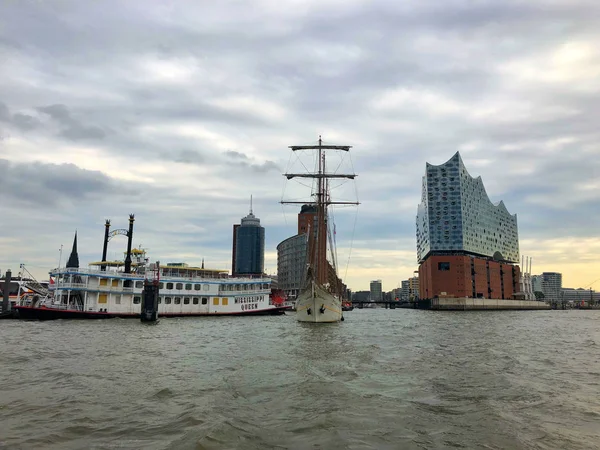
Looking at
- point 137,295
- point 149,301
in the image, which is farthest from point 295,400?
point 137,295

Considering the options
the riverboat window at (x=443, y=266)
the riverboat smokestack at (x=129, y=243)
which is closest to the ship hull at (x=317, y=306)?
the riverboat smokestack at (x=129, y=243)

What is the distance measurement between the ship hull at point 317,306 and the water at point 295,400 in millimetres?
28486

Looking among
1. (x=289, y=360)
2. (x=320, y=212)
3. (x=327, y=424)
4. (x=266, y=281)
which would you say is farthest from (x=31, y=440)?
(x=266, y=281)

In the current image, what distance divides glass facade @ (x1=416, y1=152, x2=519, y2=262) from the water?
14522 cm

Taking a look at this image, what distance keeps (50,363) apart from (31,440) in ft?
41.5

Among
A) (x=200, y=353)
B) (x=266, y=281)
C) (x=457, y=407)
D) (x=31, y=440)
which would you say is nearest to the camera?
(x=31, y=440)

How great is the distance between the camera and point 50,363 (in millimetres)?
20938

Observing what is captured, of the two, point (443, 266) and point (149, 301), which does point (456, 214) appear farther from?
point (149, 301)

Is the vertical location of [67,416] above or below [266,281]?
below

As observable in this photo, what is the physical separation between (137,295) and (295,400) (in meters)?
57.7

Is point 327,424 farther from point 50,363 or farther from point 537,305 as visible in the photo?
point 537,305

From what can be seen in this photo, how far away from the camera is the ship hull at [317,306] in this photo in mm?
54219

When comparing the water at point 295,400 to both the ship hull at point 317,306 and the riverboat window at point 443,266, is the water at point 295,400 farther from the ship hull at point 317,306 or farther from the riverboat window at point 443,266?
the riverboat window at point 443,266

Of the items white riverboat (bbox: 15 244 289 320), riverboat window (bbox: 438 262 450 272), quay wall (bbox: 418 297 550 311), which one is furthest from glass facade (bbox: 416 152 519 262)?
white riverboat (bbox: 15 244 289 320)
